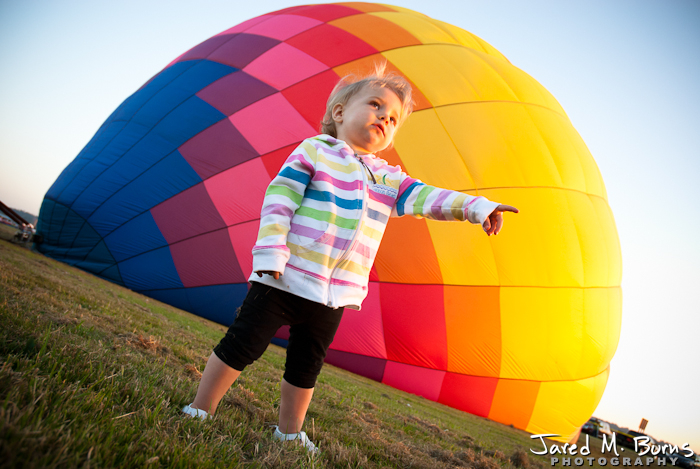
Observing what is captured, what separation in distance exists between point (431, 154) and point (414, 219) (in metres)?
1.10

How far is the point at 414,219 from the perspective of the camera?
6.18m

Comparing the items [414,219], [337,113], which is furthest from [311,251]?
[414,219]

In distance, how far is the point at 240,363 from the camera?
1.61 metres

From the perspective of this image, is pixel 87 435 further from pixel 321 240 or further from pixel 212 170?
pixel 212 170

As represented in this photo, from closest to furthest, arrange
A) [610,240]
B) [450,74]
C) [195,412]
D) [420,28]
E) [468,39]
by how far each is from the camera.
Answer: [195,412], [450,74], [610,240], [420,28], [468,39]

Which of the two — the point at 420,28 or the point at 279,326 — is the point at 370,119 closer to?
the point at 279,326

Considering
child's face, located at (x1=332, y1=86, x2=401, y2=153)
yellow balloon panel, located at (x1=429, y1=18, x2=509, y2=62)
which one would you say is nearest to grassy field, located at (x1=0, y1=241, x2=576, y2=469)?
child's face, located at (x1=332, y1=86, x2=401, y2=153)

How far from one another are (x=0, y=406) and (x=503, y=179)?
6.47 metres

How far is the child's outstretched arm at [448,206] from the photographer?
1.76 meters

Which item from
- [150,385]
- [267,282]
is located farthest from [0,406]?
[267,282]

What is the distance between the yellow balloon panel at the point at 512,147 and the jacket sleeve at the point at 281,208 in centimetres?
494

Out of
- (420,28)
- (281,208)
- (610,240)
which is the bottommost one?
(281,208)

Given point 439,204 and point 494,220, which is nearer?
point 494,220

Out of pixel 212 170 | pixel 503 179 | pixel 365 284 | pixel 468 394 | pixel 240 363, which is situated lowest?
pixel 468 394
